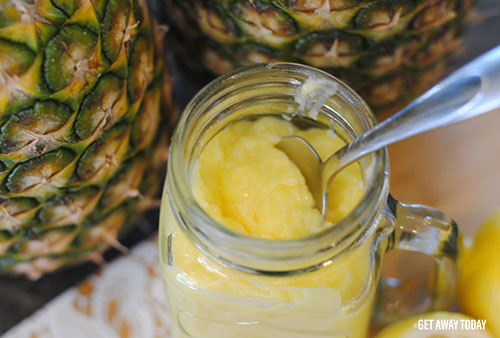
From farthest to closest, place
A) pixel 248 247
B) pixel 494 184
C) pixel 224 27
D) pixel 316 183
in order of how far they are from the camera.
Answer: pixel 494 184 < pixel 224 27 < pixel 316 183 < pixel 248 247

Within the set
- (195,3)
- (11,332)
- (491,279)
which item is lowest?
(11,332)

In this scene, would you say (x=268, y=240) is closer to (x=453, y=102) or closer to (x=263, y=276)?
(x=263, y=276)

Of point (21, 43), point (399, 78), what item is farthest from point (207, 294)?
point (399, 78)

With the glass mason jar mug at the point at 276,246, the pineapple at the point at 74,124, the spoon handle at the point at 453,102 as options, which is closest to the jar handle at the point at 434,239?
the glass mason jar mug at the point at 276,246

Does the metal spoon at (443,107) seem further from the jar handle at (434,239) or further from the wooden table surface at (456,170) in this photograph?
the wooden table surface at (456,170)

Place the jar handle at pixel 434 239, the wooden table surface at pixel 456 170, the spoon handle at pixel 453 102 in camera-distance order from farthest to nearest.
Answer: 1. the wooden table surface at pixel 456 170
2. the jar handle at pixel 434 239
3. the spoon handle at pixel 453 102

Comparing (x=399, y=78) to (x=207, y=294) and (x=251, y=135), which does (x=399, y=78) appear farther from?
(x=207, y=294)
